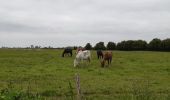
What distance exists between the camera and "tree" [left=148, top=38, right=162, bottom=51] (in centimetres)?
9931

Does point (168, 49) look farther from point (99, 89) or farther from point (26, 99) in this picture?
point (26, 99)

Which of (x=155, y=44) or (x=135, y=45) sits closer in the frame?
(x=155, y=44)

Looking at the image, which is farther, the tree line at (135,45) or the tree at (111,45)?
the tree at (111,45)

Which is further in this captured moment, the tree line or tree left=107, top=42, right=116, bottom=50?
tree left=107, top=42, right=116, bottom=50

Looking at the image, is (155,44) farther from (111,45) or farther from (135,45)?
(111,45)

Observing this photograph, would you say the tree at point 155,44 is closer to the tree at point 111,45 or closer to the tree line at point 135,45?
the tree line at point 135,45

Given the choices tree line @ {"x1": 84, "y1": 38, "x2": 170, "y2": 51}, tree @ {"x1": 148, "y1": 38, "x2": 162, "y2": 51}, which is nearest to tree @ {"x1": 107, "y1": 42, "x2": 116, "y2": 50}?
tree line @ {"x1": 84, "y1": 38, "x2": 170, "y2": 51}

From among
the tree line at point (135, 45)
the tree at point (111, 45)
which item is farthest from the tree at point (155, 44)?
the tree at point (111, 45)

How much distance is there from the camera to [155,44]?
10025 centimetres

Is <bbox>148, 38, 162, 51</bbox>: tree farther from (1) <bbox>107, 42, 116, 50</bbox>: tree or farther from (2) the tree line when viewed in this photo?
(1) <bbox>107, 42, 116, 50</bbox>: tree

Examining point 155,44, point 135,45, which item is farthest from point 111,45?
point 155,44

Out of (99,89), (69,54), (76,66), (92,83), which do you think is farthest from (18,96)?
(69,54)

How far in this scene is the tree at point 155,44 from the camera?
326ft

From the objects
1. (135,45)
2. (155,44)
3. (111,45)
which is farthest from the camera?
(111,45)
